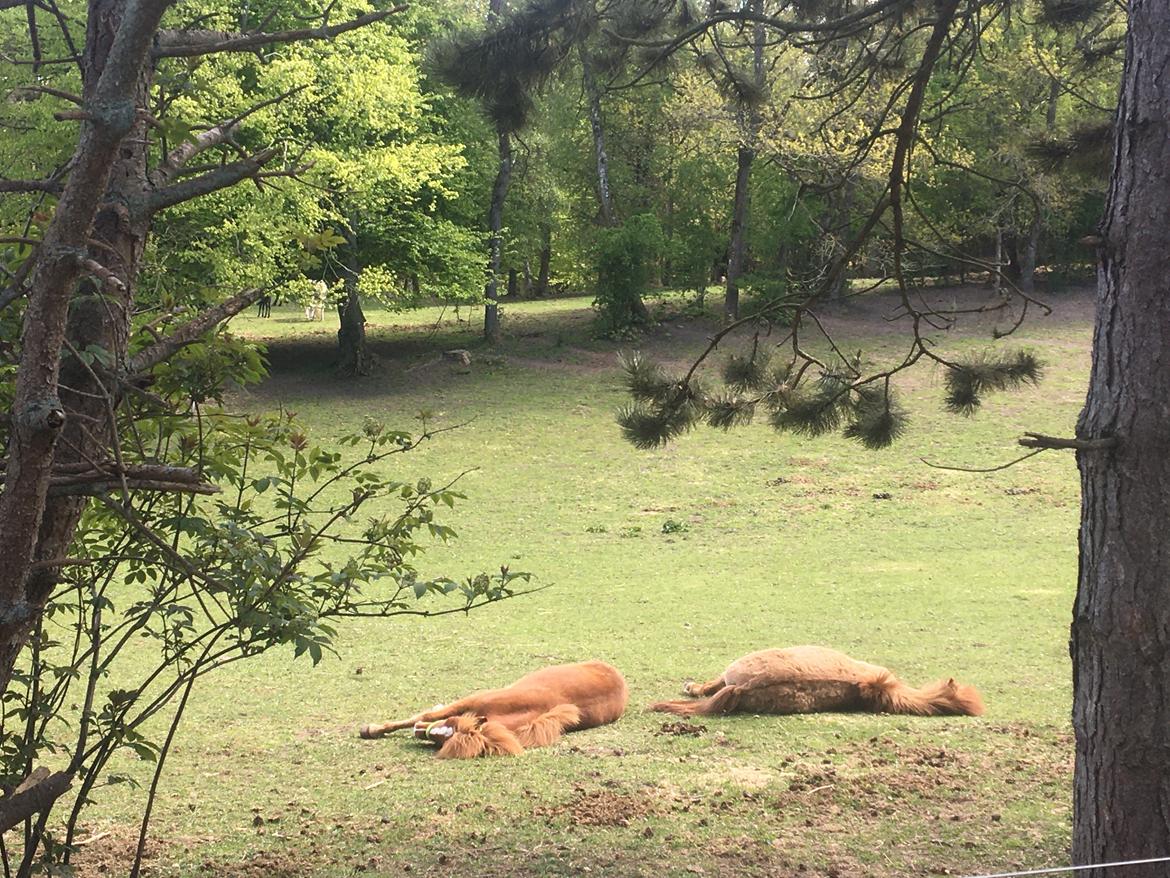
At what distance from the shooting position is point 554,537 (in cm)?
1544

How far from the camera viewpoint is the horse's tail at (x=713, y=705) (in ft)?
24.5

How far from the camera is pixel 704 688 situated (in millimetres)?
7918

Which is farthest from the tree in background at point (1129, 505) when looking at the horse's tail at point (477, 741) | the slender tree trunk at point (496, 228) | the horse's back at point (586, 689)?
the slender tree trunk at point (496, 228)

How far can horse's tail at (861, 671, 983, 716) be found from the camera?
7457 mm

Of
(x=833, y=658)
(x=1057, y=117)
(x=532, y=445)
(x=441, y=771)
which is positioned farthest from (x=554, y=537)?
(x=1057, y=117)

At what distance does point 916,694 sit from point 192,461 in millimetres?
5186

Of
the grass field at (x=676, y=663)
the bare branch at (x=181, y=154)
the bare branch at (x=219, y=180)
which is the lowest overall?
the grass field at (x=676, y=663)

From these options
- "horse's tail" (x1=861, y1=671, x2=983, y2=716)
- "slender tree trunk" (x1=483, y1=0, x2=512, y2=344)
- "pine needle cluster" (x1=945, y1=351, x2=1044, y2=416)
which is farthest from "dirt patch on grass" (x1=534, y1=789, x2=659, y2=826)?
"slender tree trunk" (x1=483, y1=0, x2=512, y2=344)

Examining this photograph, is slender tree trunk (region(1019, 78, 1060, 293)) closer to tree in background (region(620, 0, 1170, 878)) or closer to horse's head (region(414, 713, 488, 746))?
horse's head (region(414, 713, 488, 746))

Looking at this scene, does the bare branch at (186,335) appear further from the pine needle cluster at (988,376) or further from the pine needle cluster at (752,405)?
the pine needle cluster at (988,376)

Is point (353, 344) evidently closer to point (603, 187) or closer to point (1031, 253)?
point (603, 187)

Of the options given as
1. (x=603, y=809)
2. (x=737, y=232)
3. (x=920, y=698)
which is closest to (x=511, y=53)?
(x=603, y=809)

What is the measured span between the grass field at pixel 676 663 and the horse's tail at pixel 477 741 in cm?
14

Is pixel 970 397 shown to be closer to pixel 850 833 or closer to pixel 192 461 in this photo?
pixel 850 833
